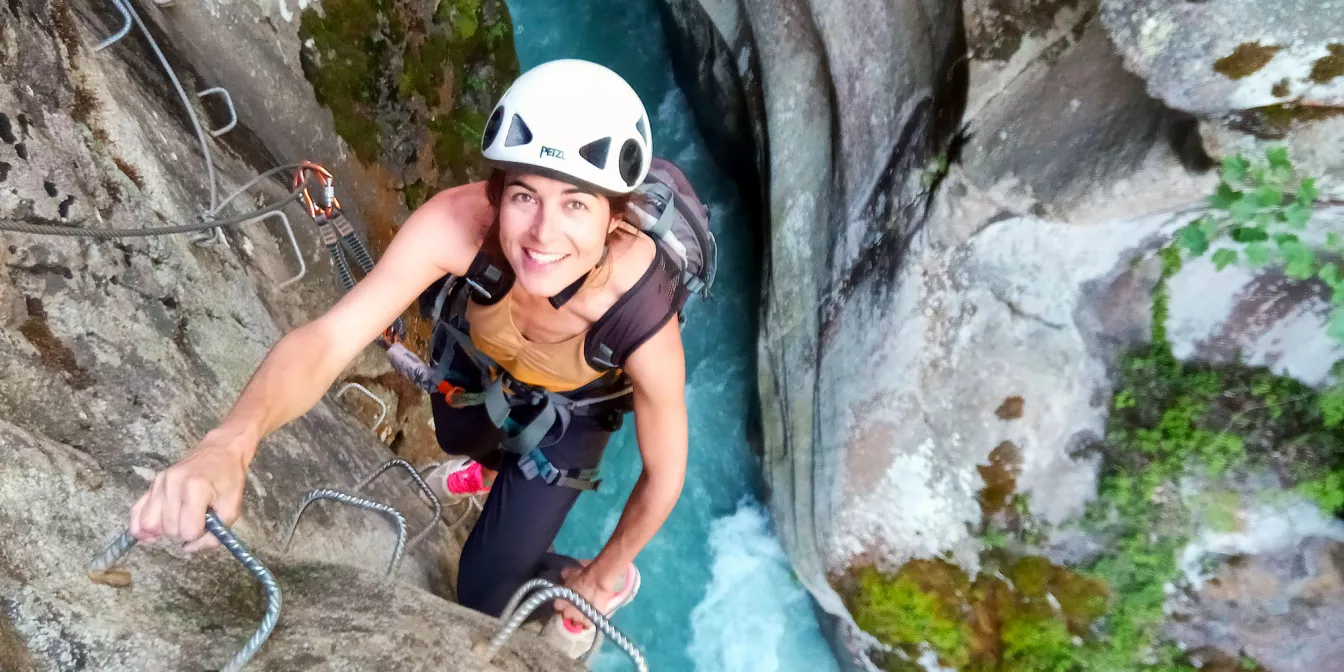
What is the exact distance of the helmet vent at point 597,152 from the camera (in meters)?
2.12

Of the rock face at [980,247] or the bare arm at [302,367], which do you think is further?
the rock face at [980,247]

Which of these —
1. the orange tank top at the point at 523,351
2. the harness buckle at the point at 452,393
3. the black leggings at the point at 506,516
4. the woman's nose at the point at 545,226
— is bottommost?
the black leggings at the point at 506,516

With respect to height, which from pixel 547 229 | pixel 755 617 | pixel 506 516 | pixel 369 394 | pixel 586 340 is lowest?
pixel 755 617

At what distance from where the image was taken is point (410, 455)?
411 cm

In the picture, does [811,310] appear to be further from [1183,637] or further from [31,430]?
[31,430]

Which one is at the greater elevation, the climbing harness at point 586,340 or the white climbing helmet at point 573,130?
the white climbing helmet at point 573,130

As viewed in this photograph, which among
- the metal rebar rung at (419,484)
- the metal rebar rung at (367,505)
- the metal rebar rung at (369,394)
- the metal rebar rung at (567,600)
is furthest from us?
the metal rebar rung at (369,394)

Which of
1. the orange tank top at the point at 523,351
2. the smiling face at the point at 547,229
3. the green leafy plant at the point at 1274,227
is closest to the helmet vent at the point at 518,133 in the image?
the smiling face at the point at 547,229

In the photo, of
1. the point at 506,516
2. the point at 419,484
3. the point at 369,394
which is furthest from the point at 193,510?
the point at 369,394

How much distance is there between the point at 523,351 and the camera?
8.46 ft

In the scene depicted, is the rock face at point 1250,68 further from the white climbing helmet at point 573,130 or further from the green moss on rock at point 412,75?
the green moss on rock at point 412,75

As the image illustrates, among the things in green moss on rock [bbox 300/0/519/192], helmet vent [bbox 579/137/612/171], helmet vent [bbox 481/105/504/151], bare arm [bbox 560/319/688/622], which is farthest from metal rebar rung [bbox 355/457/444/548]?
green moss on rock [bbox 300/0/519/192]

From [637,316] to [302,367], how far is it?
3.16 ft

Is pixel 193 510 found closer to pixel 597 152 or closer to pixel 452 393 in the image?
pixel 597 152
